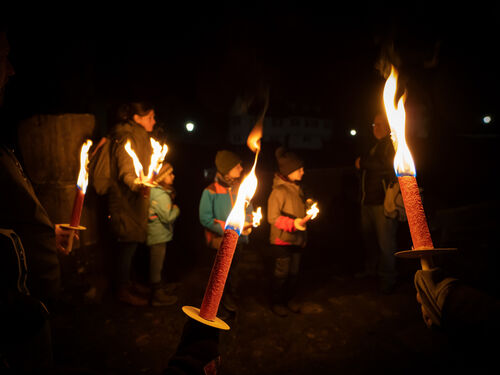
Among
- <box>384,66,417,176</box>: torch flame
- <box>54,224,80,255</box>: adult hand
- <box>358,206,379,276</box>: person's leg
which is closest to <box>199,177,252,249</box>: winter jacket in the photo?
<box>54,224,80,255</box>: adult hand

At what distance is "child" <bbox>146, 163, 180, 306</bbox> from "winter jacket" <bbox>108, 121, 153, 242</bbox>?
0.29 m

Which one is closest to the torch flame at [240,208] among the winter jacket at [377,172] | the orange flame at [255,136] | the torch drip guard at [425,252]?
the torch drip guard at [425,252]

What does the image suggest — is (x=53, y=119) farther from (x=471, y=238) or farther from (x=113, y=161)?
(x=471, y=238)

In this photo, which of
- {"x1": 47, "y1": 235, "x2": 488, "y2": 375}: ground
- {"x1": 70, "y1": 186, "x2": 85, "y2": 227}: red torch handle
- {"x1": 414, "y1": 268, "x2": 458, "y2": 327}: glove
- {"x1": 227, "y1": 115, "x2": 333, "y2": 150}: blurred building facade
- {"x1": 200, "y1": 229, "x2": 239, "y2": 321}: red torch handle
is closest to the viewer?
{"x1": 200, "y1": 229, "x2": 239, "y2": 321}: red torch handle

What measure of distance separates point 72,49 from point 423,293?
16.4 ft

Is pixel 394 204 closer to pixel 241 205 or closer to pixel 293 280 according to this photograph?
→ pixel 293 280

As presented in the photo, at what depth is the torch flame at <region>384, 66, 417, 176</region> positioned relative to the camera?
1.49 metres

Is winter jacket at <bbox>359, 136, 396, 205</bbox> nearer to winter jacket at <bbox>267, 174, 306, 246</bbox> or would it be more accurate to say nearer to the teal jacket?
winter jacket at <bbox>267, 174, 306, 246</bbox>

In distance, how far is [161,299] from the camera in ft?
15.8

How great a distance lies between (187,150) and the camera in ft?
70.3

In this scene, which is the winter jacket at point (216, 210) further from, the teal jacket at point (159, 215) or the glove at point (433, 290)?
the glove at point (433, 290)

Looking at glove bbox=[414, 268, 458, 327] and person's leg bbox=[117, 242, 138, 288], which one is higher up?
glove bbox=[414, 268, 458, 327]

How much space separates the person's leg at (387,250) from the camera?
5379mm

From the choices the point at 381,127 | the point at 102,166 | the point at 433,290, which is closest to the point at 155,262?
the point at 102,166
